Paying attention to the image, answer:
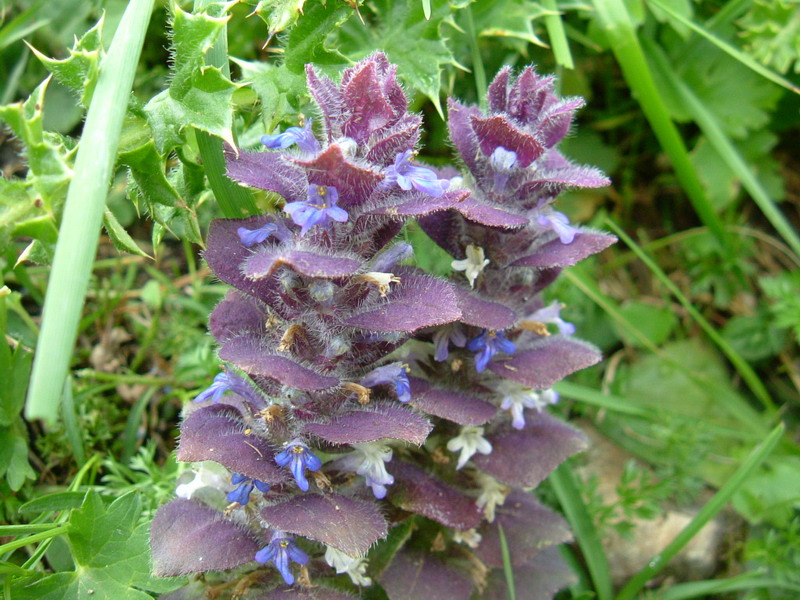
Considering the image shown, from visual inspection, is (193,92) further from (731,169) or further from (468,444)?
(731,169)

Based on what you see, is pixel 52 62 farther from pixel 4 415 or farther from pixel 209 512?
pixel 209 512

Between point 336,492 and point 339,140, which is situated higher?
point 339,140

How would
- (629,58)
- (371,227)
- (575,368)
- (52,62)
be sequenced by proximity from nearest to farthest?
(371,227)
(52,62)
(575,368)
(629,58)

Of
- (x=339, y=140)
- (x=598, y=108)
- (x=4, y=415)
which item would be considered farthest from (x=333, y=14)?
(x=598, y=108)

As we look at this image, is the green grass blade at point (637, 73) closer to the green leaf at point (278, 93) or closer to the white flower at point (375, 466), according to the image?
the green leaf at point (278, 93)

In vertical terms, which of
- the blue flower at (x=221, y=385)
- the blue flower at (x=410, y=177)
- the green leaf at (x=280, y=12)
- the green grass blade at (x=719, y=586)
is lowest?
the green grass blade at (x=719, y=586)

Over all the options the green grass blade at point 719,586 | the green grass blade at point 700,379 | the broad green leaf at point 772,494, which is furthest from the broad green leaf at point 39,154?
the broad green leaf at point 772,494
